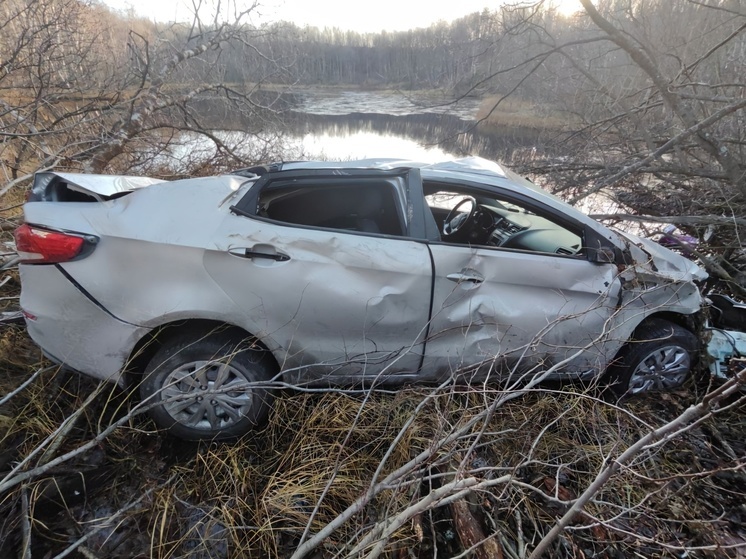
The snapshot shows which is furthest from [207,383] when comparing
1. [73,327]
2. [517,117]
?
[517,117]

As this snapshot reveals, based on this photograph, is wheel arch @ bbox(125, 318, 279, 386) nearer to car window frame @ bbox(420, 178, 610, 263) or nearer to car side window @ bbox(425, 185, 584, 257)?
car window frame @ bbox(420, 178, 610, 263)

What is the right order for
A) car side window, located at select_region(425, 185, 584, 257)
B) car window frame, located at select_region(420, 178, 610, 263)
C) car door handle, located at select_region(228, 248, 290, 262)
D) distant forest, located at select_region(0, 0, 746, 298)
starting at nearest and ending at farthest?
car door handle, located at select_region(228, 248, 290, 262) → car window frame, located at select_region(420, 178, 610, 263) → car side window, located at select_region(425, 185, 584, 257) → distant forest, located at select_region(0, 0, 746, 298)

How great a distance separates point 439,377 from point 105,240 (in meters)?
1.98

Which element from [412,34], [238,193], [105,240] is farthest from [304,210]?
[412,34]

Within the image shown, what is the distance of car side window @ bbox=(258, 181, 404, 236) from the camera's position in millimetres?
2459

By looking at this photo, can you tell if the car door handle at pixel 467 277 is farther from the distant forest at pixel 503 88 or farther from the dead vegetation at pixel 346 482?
the distant forest at pixel 503 88

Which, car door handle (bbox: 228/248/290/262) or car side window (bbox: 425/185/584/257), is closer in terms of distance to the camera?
car door handle (bbox: 228/248/290/262)

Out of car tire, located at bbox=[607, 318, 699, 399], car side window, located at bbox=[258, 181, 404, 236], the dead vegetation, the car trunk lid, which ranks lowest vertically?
the dead vegetation

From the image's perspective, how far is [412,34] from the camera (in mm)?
48688

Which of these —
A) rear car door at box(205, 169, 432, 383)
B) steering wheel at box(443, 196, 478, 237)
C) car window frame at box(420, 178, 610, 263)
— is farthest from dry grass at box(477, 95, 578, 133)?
rear car door at box(205, 169, 432, 383)

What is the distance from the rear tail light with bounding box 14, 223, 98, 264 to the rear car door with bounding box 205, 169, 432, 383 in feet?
2.00

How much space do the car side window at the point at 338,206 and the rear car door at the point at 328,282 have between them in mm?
29

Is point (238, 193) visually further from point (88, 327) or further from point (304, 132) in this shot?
point (304, 132)

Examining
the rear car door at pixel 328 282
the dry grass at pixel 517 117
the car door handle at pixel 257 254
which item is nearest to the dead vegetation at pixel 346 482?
the rear car door at pixel 328 282
